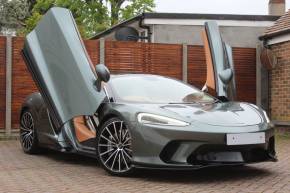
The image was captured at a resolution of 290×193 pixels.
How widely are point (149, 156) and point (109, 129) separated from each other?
72 centimetres

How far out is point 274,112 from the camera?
1328 centimetres

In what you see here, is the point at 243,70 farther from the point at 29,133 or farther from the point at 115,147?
the point at 115,147

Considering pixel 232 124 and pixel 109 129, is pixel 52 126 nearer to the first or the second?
pixel 109 129

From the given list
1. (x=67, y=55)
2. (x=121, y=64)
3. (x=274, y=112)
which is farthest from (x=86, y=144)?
(x=274, y=112)

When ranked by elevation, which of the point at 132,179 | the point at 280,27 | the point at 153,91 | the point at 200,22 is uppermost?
the point at 200,22

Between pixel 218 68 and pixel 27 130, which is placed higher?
pixel 218 68

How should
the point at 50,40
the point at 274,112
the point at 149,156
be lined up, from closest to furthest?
the point at 149,156, the point at 50,40, the point at 274,112

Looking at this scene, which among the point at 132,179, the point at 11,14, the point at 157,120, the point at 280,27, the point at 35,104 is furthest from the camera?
the point at 11,14

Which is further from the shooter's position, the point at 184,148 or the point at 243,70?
the point at 243,70

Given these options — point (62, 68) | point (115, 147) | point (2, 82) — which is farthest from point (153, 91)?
point (2, 82)

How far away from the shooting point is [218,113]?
20.3 feet

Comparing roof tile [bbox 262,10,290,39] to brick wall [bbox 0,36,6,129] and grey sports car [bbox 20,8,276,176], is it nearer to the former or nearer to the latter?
grey sports car [bbox 20,8,276,176]

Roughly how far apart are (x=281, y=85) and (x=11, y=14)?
3239 cm

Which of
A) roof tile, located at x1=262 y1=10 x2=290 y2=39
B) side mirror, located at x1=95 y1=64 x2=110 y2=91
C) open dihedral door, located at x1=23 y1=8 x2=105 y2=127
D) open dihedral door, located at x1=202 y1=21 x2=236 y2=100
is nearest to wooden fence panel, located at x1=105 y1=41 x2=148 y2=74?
roof tile, located at x1=262 y1=10 x2=290 y2=39
